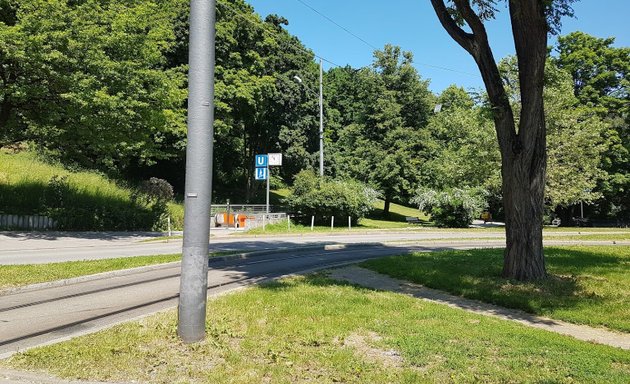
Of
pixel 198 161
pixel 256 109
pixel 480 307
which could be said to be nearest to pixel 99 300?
pixel 198 161

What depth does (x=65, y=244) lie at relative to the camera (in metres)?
17.7

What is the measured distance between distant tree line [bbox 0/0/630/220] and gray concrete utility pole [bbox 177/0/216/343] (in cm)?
1462

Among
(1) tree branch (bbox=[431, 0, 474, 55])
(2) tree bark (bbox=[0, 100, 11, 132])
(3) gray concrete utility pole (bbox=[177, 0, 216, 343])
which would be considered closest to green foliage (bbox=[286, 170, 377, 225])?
(2) tree bark (bbox=[0, 100, 11, 132])

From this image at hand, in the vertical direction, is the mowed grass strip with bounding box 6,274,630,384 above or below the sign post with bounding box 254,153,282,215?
below

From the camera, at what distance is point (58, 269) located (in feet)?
35.7

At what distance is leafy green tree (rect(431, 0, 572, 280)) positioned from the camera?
387 inches

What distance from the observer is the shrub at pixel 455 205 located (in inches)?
1486

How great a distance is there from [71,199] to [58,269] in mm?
13893

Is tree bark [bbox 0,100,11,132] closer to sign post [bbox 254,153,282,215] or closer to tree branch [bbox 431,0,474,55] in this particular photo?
sign post [bbox 254,153,282,215]

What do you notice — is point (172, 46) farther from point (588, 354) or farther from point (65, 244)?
point (588, 354)

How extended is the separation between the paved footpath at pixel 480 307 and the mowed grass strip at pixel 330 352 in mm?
599

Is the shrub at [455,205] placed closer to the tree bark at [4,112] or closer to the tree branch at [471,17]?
the tree branch at [471,17]

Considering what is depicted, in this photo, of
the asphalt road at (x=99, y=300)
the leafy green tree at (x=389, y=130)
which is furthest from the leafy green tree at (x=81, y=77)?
the leafy green tree at (x=389, y=130)

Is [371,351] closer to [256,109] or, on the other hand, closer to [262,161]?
[262,161]
